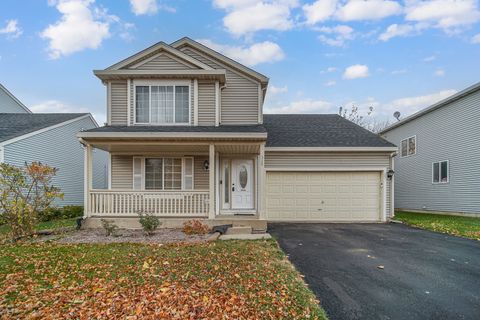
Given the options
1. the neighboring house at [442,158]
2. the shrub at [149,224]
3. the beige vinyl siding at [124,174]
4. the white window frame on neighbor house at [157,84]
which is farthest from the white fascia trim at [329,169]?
the shrub at [149,224]

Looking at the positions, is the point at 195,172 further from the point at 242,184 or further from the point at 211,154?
the point at 211,154

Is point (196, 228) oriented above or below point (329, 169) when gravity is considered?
below

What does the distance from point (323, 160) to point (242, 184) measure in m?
3.47

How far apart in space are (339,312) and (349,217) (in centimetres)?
830

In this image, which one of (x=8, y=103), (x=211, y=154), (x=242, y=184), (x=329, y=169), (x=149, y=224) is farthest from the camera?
(x=8, y=103)

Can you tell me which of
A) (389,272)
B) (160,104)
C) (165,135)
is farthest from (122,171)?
(389,272)

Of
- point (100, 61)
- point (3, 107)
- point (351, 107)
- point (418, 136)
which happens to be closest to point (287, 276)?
point (418, 136)

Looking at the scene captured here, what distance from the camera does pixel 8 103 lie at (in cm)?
1772

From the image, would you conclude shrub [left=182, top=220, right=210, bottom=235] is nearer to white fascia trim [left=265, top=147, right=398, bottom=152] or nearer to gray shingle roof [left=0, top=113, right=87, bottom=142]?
white fascia trim [left=265, top=147, right=398, bottom=152]

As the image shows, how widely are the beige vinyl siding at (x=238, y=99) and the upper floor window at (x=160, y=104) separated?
1.53m

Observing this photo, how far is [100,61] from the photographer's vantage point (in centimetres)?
1600

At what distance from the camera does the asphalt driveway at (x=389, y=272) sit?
11.7ft

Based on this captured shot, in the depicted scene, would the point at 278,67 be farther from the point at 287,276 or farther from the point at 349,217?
the point at 287,276

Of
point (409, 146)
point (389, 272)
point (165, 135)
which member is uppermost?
point (409, 146)
